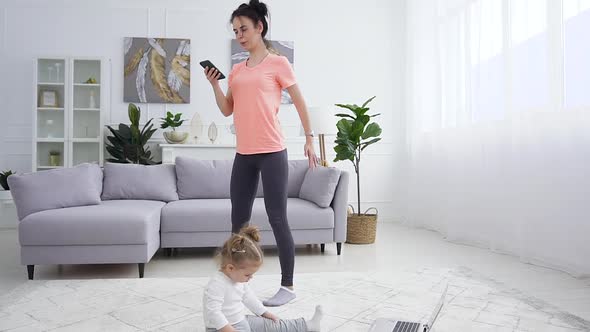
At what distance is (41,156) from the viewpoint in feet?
16.1

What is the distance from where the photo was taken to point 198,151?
4.91 metres

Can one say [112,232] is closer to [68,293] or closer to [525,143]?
[68,293]


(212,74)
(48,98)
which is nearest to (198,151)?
(48,98)

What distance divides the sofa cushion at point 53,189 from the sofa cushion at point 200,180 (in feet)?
2.22

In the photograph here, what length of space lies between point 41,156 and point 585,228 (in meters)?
4.84

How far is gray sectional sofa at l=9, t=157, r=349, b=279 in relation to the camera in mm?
2752

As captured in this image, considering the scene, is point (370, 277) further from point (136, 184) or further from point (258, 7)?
point (136, 184)

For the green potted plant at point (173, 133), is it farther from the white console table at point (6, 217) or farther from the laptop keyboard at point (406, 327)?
the laptop keyboard at point (406, 327)

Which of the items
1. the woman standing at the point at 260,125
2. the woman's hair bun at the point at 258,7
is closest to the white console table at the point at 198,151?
the woman standing at the point at 260,125

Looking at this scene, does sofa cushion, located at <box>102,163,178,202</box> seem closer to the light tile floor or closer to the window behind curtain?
the light tile floor

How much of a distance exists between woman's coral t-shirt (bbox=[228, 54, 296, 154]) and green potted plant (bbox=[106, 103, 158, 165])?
9.69ft

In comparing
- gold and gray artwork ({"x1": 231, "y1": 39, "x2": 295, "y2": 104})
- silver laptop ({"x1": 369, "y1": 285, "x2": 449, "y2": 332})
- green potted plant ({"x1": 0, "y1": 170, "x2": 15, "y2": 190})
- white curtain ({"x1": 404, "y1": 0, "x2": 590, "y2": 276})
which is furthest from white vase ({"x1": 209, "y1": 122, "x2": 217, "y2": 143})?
silver laptop ({"x1": 369, "y1": 285, "x2": 449, "y2": 332})

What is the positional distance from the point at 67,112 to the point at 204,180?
79.3 inches

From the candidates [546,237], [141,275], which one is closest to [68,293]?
[141,275]
